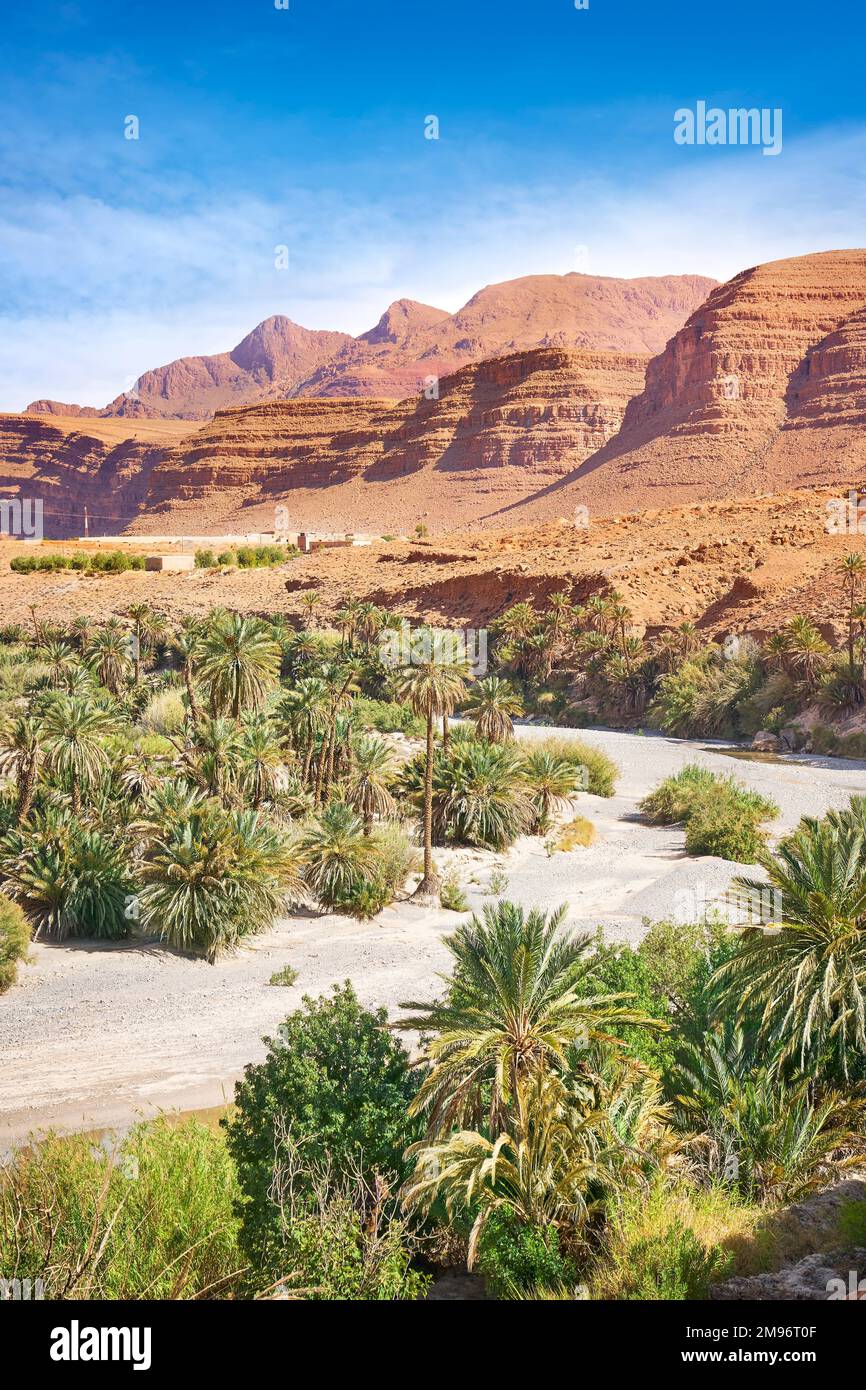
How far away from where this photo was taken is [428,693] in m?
23.0

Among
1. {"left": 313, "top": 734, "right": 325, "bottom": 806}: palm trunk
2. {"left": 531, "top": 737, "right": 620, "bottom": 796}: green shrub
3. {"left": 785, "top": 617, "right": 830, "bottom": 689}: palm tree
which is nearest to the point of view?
{"left": 313, "top": 734, "right": 325, "bottom": 806}: palm trunk

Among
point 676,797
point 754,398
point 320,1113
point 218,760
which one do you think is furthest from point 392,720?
point 754,398

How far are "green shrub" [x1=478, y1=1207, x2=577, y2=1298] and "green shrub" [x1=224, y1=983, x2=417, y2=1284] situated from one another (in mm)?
1307

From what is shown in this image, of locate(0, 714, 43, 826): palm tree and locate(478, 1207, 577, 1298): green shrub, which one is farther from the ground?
locate(0, 714, 43, 826): palm tree

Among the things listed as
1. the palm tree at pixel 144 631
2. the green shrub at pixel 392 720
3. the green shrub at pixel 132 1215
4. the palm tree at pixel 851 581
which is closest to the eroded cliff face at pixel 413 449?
the palm tree at pixel 144 631

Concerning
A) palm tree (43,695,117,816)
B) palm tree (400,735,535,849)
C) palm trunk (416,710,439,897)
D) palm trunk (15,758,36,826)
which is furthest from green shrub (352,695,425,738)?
palm trunk (15,758,36,826)

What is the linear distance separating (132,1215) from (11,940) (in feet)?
33.7

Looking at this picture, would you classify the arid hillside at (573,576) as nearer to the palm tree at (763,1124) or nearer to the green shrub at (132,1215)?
the palm tree at (763,1124)

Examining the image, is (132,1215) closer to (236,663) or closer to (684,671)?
(236,663)

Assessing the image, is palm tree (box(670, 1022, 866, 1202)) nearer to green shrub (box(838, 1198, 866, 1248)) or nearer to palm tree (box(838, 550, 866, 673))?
green shrub (box(838, 1198, 866, 1248))

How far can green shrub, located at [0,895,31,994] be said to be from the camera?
17672 millimetres

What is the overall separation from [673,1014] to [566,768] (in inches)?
674

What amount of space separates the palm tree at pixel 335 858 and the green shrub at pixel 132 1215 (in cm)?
1105

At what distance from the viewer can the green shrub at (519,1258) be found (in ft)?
28.0
